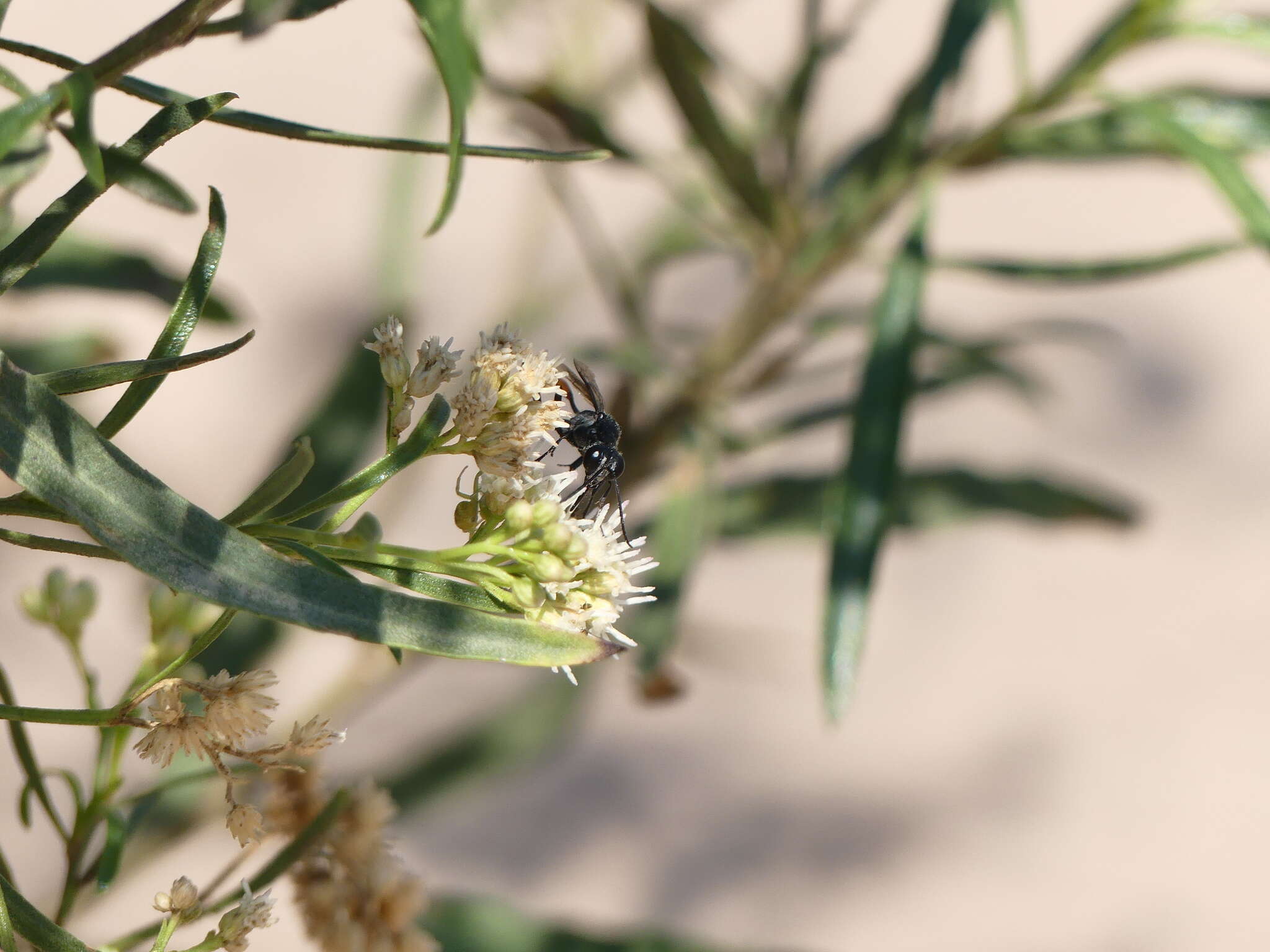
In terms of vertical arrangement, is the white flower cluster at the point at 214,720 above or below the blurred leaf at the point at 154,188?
below

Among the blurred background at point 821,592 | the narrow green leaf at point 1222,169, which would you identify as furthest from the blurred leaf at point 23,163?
the blurred background at point 821,592

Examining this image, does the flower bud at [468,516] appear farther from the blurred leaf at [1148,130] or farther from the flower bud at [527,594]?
the blurred leaf at [1148,130]

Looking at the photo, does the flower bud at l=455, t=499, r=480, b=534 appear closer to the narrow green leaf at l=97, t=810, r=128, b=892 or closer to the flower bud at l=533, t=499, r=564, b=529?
the flower bud at l=533, t=499, r=564, b=529

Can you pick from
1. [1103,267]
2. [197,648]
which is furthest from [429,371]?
[1103,267]

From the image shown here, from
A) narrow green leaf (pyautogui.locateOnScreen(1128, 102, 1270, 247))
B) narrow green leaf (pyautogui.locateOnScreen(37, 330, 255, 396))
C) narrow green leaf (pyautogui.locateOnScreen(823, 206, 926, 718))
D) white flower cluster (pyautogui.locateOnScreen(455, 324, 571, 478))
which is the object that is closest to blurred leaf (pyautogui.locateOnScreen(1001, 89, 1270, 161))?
narrow green leaf (pyautogui.locateOnScreen(1128, 102, 1270, 247))

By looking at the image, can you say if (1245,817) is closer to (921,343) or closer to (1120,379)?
(1120,379)

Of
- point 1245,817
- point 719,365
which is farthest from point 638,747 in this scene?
point 719,365
